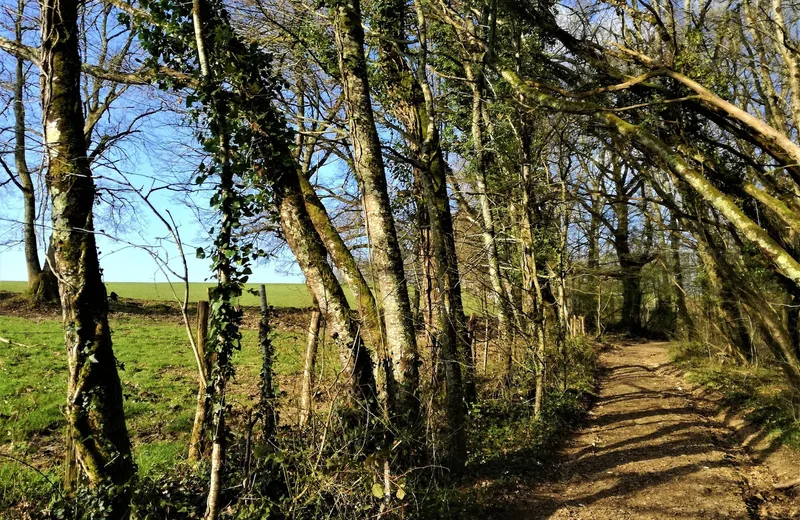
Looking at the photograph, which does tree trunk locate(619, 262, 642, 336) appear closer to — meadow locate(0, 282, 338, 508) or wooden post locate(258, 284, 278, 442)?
meadow locate(0, 282, 338, 508)

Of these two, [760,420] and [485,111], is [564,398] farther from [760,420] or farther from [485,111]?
[485,111]

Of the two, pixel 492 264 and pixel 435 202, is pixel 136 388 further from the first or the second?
pixel 492 264

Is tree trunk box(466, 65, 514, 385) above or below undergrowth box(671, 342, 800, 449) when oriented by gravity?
above

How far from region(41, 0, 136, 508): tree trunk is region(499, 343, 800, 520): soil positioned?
13.5ft

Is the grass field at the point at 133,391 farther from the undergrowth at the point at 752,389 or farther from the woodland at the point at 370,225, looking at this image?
the undergrowth at the point at 752,389

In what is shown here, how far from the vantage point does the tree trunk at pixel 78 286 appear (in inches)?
164

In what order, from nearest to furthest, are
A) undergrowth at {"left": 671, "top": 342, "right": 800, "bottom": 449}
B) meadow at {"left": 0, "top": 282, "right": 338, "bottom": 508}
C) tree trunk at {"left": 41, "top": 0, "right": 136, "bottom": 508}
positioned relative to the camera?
tree trunk at {"left": 41, "top": 0, "right": 136, "bottom": 508} < meadow at {"left": 0, "top": 282, "right": 338, "bottom": 508} < undergrowth at {"left": 671, "top": 342, "right": 800, "bottom": 449}

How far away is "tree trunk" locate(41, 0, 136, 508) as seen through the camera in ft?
13.7

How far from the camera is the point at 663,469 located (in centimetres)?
734

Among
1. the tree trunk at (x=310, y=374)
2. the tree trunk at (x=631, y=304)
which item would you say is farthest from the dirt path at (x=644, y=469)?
the tree trunk at (x=631, y=304)

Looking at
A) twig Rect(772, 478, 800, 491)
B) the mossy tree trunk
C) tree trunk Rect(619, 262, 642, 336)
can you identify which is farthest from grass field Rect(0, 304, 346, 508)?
tree trunk Rect(619, 262, 642, 336)

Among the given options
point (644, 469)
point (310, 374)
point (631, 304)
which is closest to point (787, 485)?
point (644, 469)

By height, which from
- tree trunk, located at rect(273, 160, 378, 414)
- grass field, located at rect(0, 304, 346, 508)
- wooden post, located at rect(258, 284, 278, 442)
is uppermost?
tree trunk, located at rect(273, 160, 378, 414)

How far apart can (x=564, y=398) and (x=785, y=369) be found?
154 inches
